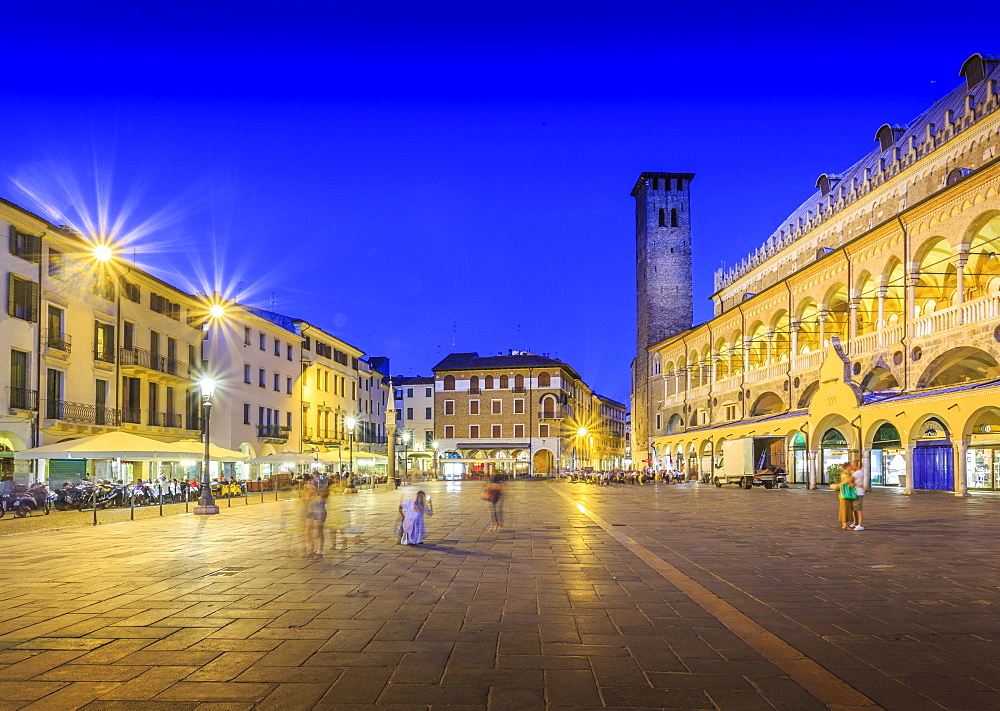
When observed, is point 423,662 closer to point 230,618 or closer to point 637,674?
point 637,674

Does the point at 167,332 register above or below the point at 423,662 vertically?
above

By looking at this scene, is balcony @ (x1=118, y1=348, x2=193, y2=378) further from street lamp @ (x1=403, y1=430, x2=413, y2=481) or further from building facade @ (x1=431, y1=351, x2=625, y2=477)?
building facade @ (x1=431, y1=351, x2=625, y2=477)

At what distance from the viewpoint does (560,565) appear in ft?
41.1

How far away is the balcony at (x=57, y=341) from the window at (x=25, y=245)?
2.79 m

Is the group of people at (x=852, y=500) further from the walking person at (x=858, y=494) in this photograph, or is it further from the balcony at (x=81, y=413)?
the balcony at (x=81, y=413)

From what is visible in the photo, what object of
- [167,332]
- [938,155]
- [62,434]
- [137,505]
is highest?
[938,155]

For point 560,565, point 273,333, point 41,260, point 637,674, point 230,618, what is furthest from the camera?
point 273,333

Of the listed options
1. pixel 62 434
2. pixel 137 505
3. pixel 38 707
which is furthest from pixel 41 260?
pixel 38 707

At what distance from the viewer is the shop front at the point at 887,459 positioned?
1362 inches

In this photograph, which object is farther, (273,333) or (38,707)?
(273,333)

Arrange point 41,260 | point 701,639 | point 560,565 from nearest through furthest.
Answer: point 701,639, point 560,565, point 41,260

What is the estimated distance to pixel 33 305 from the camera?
97.4 feet

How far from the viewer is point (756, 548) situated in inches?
569

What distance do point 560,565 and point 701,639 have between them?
528 centimetres
